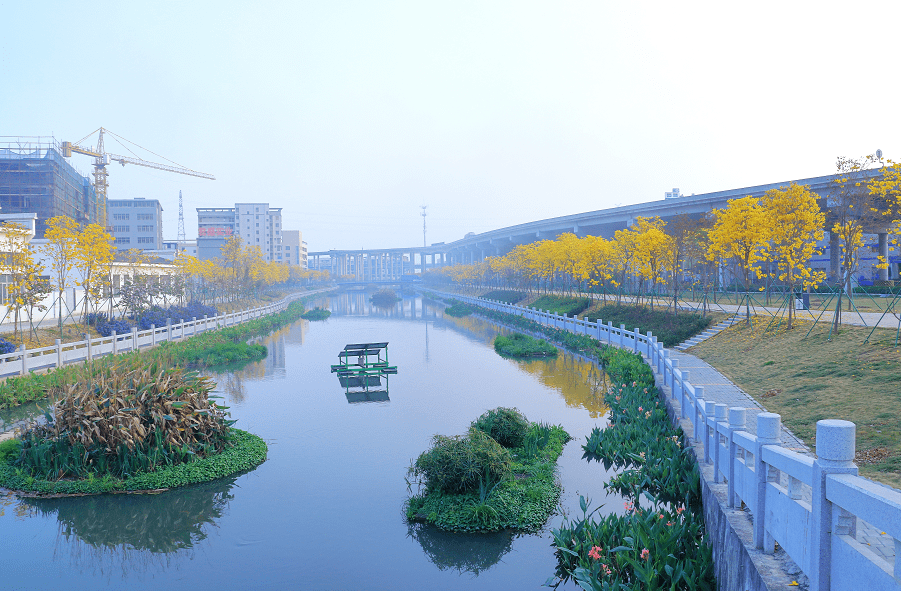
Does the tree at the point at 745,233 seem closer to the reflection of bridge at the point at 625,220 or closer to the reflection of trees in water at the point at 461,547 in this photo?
the reflection of bridge at the point at 625,220

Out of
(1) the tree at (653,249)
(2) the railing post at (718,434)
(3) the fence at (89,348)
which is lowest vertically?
→ (3) the fence at (89,348)

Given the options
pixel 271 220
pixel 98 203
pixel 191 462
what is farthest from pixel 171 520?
pixel 271 220

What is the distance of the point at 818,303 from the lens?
2856 cm

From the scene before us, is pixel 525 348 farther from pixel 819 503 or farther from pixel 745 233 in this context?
pixel 819 503

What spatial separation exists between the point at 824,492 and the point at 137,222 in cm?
12103

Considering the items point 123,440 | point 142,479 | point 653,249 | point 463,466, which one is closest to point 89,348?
point 123,440

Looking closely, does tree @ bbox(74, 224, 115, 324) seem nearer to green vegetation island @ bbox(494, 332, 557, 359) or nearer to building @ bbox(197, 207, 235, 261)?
green vegetation island @ bbox(494, 332, 557, 359)

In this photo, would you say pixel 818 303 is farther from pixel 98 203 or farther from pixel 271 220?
pixel 271 220

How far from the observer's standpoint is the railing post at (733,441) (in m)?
6.11

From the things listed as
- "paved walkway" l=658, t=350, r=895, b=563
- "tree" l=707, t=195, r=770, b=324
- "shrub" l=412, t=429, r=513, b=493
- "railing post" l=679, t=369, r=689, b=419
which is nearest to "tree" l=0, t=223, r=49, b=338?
"shrub" l=412, t=429, r=513, b=493

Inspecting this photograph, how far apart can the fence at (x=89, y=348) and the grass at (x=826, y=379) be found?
2022 centimetres

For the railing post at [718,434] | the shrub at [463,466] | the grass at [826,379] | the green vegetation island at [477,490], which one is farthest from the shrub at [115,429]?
the grass at [826,379]

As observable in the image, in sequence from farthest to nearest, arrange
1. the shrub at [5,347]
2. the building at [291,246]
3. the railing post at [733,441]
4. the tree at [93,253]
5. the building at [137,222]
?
the building at [291,246]
the building at [137,222]
the tree at [93,253]
the shrub at [5,347]
the railing post at [733,441]

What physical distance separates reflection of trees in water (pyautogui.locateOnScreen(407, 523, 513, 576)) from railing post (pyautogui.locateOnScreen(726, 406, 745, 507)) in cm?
332
